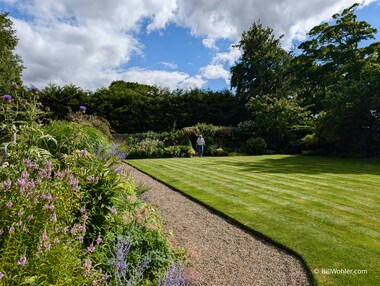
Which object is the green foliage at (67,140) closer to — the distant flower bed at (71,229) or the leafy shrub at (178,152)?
the distant flower bed at (71,229)

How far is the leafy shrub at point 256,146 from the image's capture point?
21739mm

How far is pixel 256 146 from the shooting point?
71.4 feet

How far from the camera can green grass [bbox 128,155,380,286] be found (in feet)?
12.3

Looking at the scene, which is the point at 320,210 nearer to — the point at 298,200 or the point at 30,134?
the point at 298,200

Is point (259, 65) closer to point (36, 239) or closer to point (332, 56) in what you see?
point (332, 56)

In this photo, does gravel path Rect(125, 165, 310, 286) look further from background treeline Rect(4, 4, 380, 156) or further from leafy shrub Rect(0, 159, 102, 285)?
background treeline Rect(4, 4, 380, 156)

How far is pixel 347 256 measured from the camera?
3812 millimetres

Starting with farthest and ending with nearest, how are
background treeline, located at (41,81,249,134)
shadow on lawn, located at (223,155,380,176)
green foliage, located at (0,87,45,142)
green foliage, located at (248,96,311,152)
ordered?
1. background treeline, located at (41,81,249,134)
2. green foliage, located at (248,96,311,152)
3. shadow on lawn, located at (223,155,380,176)
4. green foliage, located at (0,87,45,142)

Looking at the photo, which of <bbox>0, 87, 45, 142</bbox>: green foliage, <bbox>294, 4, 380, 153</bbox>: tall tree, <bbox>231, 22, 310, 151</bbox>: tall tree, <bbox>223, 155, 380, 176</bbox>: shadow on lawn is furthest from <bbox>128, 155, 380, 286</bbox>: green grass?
<bbox>231, 22, 310, 151</bbox>: tall tree

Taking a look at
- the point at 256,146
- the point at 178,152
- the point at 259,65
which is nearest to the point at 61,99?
the point at 178,152

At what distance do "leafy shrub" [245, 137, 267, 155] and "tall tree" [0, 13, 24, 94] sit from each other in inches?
844

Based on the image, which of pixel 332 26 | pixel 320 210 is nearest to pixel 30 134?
pixel 320 210

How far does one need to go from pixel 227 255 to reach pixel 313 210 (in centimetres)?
255

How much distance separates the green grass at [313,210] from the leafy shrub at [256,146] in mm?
11532
